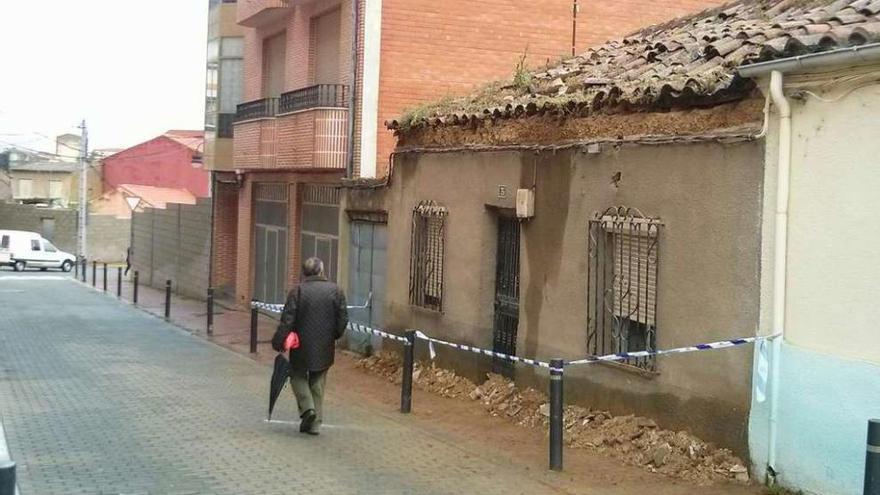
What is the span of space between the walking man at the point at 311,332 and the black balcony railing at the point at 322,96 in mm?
8148

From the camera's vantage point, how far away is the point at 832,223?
7277 mm

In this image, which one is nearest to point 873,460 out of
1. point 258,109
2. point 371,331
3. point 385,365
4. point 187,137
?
point 371,331

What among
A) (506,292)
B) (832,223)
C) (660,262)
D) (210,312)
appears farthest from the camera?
(210,312)

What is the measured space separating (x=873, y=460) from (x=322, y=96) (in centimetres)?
1385

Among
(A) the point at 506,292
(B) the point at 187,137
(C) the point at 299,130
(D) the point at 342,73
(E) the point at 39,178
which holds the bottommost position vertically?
(A) the point at 506,292

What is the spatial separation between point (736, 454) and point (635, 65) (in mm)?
4861

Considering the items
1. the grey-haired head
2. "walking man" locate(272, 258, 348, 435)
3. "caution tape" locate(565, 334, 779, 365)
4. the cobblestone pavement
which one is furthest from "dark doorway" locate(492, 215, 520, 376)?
the grey-haired head

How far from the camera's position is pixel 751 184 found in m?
8.00

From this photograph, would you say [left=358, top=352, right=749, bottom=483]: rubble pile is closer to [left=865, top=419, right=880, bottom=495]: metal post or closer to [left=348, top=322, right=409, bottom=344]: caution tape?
[left=348, top=322, right=409, bottom=344]: caution tape

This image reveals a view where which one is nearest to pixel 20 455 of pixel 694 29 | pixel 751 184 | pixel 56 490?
pixel 56 490

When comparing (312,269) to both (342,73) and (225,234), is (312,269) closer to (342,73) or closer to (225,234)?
(342,73)

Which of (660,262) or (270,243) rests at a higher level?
(660,262)

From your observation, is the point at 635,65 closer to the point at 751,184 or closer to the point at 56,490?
the point at 751,184

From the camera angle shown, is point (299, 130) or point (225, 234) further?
point (225, 234)
